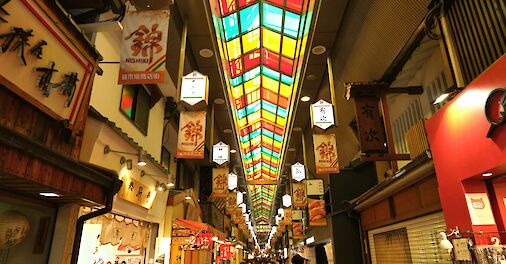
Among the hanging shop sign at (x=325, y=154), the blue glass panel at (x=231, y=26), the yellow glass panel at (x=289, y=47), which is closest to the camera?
the blue glass panel at (x=231, y=26)

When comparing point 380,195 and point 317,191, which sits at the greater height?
point 317,191

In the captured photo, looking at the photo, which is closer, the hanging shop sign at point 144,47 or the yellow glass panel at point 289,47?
the hanging shop sign at point 144,47

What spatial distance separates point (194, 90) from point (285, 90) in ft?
19.8

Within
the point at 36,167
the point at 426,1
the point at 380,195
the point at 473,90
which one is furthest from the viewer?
the point at 380,195

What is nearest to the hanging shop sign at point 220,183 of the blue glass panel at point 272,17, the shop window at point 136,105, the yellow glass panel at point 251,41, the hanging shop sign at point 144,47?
the shop window at point 136,105

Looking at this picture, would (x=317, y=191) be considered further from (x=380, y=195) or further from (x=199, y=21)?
(x=199, y=21)

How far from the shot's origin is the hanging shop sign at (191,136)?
848 centimetres

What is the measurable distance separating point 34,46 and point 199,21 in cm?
555

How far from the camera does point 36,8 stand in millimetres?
3330

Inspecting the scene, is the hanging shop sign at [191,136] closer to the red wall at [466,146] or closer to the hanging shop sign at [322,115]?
the hanging shop sign at [322,115]

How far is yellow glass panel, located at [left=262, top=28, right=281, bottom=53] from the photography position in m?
10.4

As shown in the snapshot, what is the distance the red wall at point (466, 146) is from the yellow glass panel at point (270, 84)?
864 centimetres

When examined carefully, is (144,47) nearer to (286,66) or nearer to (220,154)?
(286,66)

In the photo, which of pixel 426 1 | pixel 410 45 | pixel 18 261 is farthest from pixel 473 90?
pixel 18 261
